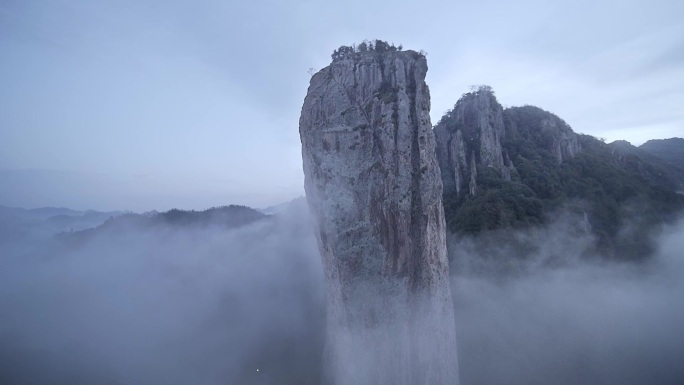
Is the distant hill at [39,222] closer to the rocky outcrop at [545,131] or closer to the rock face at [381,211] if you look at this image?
the rock face at [381,211]

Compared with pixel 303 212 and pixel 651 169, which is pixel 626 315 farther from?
pixel 303 212

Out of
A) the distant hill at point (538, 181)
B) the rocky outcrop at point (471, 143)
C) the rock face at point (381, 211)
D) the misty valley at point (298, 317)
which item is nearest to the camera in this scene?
the rock face at point (381, 211)

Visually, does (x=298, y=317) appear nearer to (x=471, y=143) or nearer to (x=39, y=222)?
(x=471, y=143)

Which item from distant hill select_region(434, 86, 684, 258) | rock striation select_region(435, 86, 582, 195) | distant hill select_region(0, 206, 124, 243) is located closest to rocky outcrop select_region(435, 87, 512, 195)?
rock striation select_region(435, 86, 582, 195)

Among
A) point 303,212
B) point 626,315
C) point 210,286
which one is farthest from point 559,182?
point 210,286

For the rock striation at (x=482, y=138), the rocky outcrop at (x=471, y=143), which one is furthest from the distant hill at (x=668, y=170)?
the rocky outcrop at (x=471, y=143)

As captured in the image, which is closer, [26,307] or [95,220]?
[26,307]
